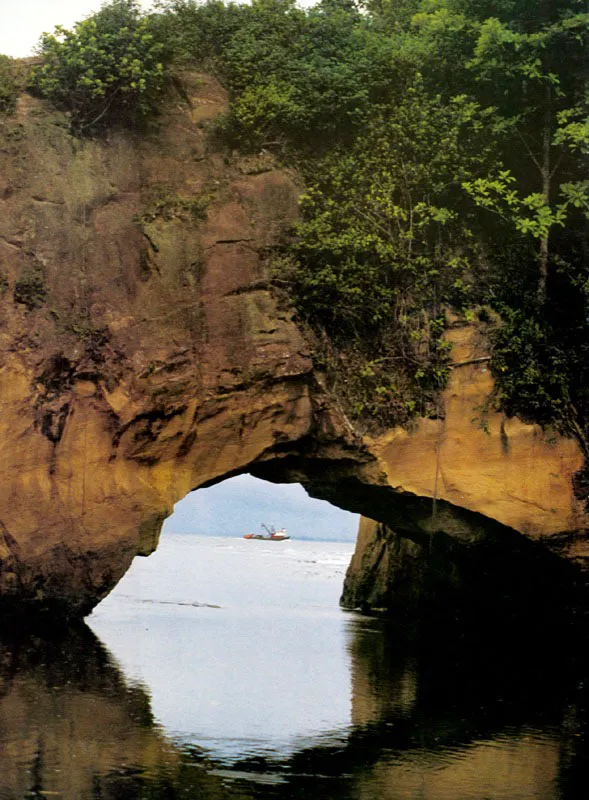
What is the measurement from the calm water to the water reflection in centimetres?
2

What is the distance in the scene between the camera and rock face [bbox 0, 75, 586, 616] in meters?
14.8

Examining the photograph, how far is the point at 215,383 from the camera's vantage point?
15469 mm

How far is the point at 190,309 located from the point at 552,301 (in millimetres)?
5755

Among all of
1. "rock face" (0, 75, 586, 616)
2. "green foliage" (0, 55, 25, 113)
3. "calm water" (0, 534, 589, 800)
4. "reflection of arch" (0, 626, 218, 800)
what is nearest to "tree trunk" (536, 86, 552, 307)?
"rock face" (0, 75, 586, 616)

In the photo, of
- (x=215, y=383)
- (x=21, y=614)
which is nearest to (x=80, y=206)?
(x=215, y=383)

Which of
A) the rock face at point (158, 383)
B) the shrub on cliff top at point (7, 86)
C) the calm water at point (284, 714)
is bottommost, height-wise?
the calm water at point (284, 714)

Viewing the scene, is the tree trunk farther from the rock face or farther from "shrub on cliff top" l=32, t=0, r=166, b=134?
"shrub on cliff top" l=32, t=0, r=166, b=134

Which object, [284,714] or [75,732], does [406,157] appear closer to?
[284,714]

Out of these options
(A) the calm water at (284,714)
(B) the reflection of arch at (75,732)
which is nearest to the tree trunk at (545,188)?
(A) the calm water at (284,714)

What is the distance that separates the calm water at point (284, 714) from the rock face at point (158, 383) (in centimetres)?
189

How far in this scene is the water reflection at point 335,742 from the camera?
6.91 meters

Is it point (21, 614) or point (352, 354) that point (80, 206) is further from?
point (21, 614)

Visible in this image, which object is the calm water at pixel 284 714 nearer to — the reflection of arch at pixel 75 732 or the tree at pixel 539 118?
the reflection of arch at pixel 75 732

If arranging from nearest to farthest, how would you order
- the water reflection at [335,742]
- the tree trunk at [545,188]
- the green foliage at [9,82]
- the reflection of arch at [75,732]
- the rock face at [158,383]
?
1. the reflection of arch at [75,732]
2. the water reflection at [335,742]
3. the rock face at [158,383]
4. the green foliage at [9,82]
5. the tree trunk at [545,188]
